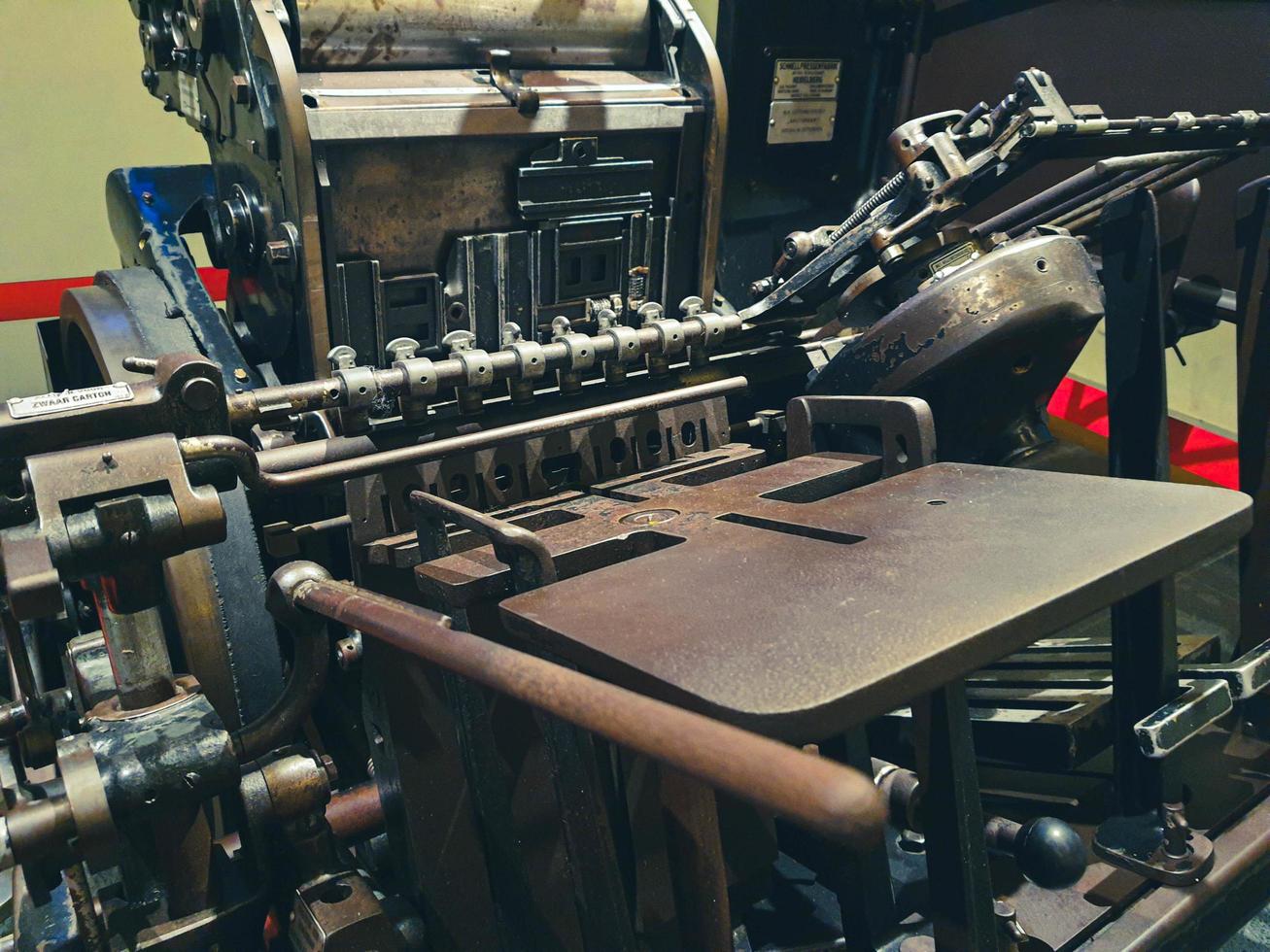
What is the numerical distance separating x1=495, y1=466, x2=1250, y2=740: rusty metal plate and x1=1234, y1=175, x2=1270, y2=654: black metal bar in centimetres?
82

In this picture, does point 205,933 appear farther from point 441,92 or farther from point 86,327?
point 441,92

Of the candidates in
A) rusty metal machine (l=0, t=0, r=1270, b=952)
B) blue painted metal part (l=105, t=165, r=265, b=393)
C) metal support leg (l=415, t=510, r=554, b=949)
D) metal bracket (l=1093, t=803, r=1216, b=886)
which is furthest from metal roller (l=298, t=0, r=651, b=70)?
metal bracket (l=1093, t=803, r=1216, b=886)

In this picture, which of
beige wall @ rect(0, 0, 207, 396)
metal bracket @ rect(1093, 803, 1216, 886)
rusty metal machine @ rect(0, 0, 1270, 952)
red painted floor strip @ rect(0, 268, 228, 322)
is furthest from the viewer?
red painted floor strip @ rect(0, 268, 228, 322)

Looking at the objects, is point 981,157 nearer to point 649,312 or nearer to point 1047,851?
point 649,312

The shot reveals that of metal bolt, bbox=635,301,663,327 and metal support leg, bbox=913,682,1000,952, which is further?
metal bolt, bbox=635,301,663,327

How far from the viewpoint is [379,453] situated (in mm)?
1419

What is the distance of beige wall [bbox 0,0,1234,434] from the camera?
262 cm

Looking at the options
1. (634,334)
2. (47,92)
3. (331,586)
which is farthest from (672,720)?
(47,92)

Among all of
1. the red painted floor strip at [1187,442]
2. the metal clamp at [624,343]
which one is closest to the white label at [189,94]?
the metal clamp at [624,343]

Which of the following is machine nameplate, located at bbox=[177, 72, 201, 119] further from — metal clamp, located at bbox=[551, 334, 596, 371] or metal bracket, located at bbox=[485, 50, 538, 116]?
metal clamp, located at bbox=[551, 334, 596, 371]

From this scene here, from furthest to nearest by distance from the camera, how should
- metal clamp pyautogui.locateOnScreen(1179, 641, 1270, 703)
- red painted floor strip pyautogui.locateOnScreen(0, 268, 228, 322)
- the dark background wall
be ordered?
red painted floor strip pyautogui.locateOnScreen(0, 268, 228, 322) < the dark background wall < metal clamp pyautogui.locateOnScreen(1179, 641, 1270, 703)

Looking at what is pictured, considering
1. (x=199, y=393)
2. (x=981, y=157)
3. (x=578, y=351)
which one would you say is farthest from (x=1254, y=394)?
(x=199, y=393)

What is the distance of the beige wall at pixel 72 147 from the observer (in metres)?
2.62

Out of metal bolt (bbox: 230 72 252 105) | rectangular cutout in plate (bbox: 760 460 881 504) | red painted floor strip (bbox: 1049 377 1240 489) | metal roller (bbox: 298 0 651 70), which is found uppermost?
metal roller (bbox: 298 0 651 70)
